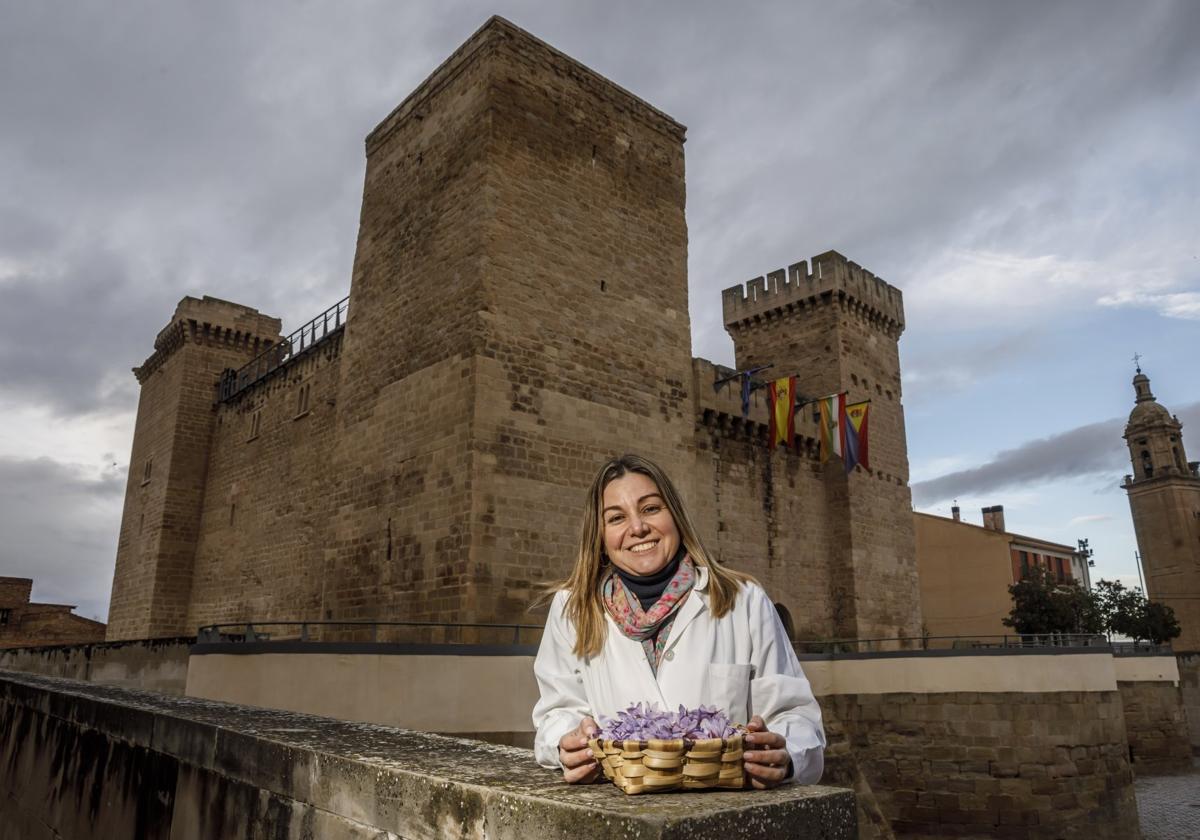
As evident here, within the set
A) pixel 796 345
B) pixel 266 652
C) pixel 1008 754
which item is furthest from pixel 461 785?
pixel 796 345

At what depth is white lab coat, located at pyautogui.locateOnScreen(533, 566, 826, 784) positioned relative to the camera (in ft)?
6.66

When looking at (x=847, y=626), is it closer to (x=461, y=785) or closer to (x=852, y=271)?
(x=852, y=271)

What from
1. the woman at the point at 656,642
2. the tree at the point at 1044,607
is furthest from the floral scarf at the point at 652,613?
the tree at the point at 1044,607

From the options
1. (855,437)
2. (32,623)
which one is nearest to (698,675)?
(855,437)

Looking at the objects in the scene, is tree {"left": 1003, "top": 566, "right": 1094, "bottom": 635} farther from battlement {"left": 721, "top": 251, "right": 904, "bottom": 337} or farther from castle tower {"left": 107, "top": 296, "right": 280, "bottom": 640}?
castle tower {"left": 107, "top": 296, "right": 280, "bottom": 640}

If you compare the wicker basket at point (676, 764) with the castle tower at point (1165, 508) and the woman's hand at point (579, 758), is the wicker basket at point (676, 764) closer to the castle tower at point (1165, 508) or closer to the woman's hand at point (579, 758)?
the woman's hand at point (579, 758)

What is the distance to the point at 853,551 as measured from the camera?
18766 mm

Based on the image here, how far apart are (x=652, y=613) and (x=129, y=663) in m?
14.3

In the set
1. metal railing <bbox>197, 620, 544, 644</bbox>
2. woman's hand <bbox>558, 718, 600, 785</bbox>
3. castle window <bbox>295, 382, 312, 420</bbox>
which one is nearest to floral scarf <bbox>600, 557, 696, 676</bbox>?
woman's hand <bbox>558, 718, 600, 785</bbox>

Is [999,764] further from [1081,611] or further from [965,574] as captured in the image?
[965,574]

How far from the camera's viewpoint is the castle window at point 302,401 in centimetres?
1858

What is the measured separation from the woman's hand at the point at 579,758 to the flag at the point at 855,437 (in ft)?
57.7

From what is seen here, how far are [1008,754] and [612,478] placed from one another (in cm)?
1329

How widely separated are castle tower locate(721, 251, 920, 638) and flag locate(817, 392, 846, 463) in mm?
838
